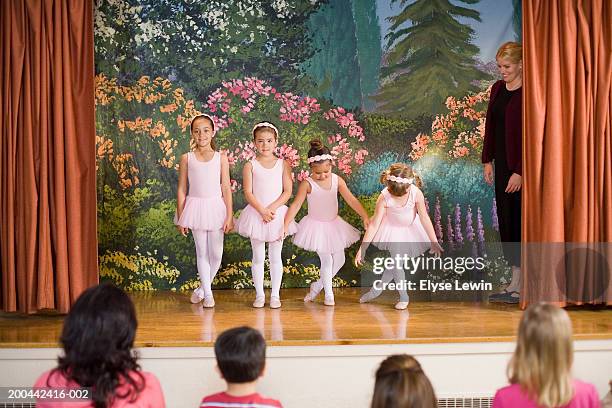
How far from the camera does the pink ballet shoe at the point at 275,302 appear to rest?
5046mm

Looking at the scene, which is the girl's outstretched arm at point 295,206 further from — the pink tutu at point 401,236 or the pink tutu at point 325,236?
the pink tutu at point 401,236

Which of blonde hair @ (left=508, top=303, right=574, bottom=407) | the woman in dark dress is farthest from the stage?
blonde hair @ (left=508, top=303, right=574, bottom=407)

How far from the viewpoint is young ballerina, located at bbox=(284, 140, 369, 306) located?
5.12m

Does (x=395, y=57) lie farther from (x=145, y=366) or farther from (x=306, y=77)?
(x=145, y=366)

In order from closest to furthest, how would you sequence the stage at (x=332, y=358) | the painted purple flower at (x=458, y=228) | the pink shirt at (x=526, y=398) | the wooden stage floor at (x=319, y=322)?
the pink shirt at (x=526, y=398) → the stage at (x=332, y=358) → the wooden stage floor at (x=319, y=322) → the painted purple flower at (x=458, y=228)

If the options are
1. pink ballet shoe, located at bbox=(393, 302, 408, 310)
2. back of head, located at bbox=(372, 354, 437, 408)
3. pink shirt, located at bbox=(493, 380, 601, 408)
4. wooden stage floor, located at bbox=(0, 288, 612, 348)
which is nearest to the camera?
back of head, located at bbox=(372, 354, 437, 408)

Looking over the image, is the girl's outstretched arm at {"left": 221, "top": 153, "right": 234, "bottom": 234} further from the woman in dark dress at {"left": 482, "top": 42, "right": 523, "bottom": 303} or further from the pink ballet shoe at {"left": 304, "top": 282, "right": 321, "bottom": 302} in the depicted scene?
the woman in dark dress at {"left": 482, "top": 42, "right": 523, "bottom": 303}

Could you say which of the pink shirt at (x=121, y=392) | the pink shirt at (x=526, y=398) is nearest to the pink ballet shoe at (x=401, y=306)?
the pink shirt at (x=526, y=398)

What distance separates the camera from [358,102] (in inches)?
229

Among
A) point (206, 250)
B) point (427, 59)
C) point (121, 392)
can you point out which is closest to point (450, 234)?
point (427, 59)

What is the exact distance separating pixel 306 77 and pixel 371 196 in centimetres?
98

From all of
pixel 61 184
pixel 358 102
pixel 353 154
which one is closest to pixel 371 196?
pixel 353 154

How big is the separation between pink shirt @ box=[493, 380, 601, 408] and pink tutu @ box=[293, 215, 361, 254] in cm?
271

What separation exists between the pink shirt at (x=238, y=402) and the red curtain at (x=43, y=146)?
2.42 meters
